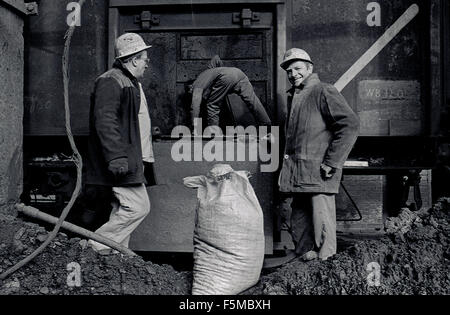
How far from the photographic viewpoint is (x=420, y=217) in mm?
3297

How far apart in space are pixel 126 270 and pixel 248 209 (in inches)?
34.5

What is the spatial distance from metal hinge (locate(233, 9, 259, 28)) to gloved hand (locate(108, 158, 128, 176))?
6.71 ft

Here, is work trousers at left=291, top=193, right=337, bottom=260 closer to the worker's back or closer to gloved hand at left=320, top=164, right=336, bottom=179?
gloved hand at left=320, top=164, right=336, bottom=179

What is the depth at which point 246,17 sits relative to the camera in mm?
4500

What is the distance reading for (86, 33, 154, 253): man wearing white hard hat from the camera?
3.21m

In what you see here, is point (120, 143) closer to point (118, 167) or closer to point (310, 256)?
point (118, 167)

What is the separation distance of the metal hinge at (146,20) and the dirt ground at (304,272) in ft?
7.58

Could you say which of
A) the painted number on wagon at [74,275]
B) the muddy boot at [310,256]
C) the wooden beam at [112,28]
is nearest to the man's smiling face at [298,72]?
the muddy boot at [310,256]

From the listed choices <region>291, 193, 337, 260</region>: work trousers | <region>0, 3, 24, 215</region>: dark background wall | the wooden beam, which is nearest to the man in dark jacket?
the wooden beam

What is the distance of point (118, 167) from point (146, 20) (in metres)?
1.95

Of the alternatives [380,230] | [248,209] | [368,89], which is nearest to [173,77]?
[368,89]

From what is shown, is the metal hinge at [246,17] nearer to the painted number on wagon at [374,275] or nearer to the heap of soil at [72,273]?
the heap of soil at [72,273]

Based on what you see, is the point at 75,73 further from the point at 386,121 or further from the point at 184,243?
the point at 386,121

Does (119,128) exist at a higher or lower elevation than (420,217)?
higher
